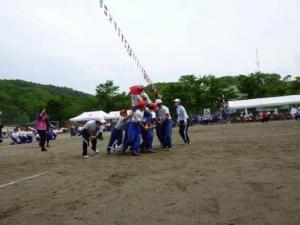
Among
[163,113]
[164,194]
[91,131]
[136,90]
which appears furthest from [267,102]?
[164,194]

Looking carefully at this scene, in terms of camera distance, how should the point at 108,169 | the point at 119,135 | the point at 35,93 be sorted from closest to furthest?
the point at 108,169, the point at 119,135, the point at 35,93

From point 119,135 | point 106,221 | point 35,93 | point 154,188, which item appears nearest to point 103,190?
point 154,188

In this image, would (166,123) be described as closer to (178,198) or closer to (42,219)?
(178,198)

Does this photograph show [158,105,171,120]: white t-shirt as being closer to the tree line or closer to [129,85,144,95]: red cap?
[129,85,144,95]: red cap

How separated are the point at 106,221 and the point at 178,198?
1411mm

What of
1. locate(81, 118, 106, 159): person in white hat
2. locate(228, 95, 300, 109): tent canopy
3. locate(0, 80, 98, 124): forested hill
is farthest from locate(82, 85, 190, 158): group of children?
locate(0, 80, 98, 124): forested hill

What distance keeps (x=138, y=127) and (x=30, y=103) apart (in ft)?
325

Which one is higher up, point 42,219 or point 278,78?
point 278,78

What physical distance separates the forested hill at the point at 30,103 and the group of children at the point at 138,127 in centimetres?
4778

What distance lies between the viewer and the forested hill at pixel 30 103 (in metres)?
85.5

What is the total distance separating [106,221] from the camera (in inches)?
196

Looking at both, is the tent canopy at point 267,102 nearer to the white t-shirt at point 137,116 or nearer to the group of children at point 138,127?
the group of children at point 138,127

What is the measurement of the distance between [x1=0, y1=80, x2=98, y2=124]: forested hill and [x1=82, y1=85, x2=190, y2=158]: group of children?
47776 mm

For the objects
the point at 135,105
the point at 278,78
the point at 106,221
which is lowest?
the point at 106,221
